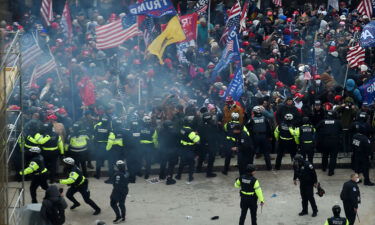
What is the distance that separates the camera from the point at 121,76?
924 inches

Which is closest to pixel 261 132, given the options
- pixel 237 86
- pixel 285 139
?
pixel 285 139

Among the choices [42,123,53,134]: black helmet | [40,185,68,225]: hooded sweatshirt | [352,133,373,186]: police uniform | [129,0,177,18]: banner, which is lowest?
[40,185,68,225]: hooded sweatshirt

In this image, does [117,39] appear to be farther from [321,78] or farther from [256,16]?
[256,16]

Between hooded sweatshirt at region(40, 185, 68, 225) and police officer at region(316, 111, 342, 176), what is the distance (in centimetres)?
719

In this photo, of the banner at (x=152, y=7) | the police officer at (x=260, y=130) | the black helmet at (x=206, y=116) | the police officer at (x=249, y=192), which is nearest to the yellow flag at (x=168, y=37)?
the banner at (x=152, y=7)

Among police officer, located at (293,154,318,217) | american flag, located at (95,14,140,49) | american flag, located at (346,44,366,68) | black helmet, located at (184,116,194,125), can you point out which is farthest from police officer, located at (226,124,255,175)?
american flag, located at (346,44,366,68)

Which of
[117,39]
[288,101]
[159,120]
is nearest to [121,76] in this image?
[117,39]

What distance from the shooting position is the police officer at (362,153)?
18.8 m

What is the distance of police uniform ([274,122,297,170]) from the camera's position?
64.4 ft

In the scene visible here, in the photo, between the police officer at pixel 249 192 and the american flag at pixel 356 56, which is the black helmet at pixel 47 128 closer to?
the police officer at pixel 249 192

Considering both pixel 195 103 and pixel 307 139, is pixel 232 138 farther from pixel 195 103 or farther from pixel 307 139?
pixel 195 103

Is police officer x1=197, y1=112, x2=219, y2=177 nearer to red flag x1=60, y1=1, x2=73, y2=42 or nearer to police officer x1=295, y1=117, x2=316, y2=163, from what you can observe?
police officer x1=295, y1=117, x2=316, y2=163

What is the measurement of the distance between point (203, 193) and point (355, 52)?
6.94m

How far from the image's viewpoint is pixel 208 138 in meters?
19.5
